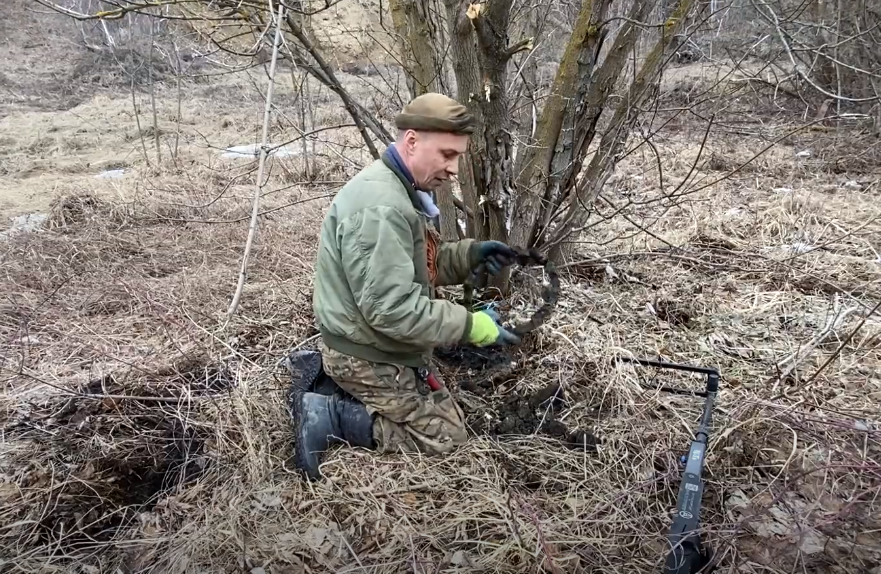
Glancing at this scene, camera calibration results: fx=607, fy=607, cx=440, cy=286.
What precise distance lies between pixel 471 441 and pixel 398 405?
1.34 feet

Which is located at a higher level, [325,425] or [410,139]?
[410,139]

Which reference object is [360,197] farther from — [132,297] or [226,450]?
[132,297]

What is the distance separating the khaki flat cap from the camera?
2.27 m

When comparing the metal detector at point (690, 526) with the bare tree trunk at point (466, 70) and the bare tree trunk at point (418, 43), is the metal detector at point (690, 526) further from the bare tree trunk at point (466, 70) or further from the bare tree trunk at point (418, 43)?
the bare tree trunk at point (418, 43)

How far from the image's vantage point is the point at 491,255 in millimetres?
2902

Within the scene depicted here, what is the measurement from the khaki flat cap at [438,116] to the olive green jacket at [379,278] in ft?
0.71

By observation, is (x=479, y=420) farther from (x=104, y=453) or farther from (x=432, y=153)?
(x=104, y=453)

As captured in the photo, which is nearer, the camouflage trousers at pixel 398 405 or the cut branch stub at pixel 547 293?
the camouflage trousers at pixel 398 405

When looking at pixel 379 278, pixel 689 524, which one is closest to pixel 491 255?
pixel 379 278

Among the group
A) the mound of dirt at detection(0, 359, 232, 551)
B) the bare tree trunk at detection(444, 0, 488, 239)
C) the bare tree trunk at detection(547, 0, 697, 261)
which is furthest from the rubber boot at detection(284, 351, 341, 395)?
the bare tree trunk at detection(547, 0, 697, 261)

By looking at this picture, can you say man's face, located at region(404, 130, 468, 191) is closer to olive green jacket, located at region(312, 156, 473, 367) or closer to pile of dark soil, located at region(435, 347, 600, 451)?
olive green jacket, located at region(312, 156, 473, 367)

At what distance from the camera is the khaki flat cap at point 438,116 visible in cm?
227

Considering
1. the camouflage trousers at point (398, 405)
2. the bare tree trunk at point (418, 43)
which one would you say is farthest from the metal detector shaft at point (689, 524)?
the bare tree trunk at point (418, 43)

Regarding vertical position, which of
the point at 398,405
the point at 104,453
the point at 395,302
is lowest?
the point at 104,453
